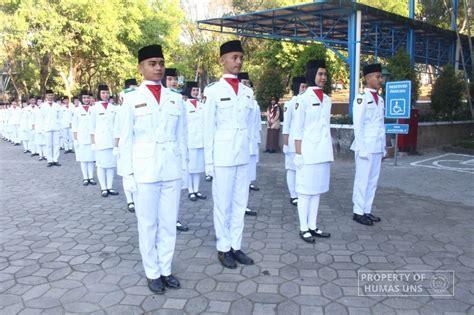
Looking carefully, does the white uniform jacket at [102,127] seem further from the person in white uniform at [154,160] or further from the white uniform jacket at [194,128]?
the person in white uniform at [154,160]

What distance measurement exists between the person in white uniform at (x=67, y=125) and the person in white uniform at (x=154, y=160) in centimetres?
1126

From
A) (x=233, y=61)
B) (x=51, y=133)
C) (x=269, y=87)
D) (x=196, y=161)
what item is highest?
(x=269, y=87)

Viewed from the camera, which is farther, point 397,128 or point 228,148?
point 397,128

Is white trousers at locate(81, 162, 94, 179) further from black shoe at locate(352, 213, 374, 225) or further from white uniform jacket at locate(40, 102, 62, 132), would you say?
black shoe at locate(352, 213, 374, 225)

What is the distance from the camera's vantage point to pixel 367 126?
533cm

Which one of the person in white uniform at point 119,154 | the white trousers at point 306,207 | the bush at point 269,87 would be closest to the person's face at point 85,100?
the person in white uniform at point 119,154

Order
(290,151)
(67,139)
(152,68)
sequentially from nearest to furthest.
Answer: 1. (152,68)
2. (290,151)
3. (67,139)

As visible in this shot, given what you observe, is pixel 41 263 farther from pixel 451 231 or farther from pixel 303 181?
pixel 451 231

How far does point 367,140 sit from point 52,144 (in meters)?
8.96

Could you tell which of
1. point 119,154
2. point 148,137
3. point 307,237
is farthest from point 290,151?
point 148,137

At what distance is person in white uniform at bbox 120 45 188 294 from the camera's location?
11.2 ft

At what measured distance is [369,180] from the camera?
5426 mm

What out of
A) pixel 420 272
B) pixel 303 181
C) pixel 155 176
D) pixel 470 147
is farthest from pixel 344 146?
pixel 155 176

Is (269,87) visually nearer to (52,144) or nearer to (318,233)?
(52,144)
